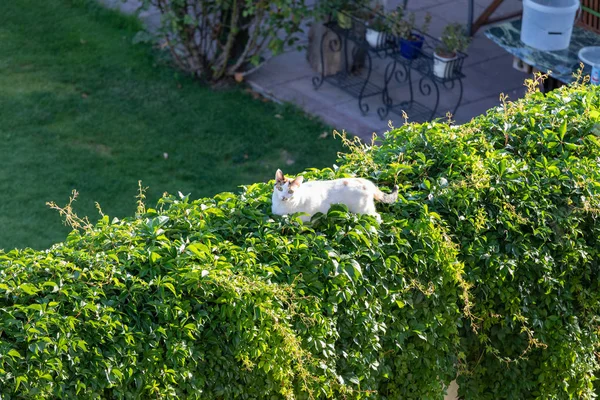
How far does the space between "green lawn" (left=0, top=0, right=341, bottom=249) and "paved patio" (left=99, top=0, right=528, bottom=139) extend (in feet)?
1.07

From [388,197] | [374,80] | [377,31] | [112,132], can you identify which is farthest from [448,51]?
[388,197]

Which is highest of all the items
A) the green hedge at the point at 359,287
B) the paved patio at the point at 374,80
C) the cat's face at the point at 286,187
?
the cat's face at the point at 286,187

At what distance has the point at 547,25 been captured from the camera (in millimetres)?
7918

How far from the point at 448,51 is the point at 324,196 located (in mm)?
5085

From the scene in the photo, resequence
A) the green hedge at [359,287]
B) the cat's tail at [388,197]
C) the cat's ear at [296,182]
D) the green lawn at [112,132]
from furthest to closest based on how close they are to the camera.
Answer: the green lawn at [112,132]
the cat's tail at [388,197]
the cat's ear at [296,182]
the green hedge at [359,287]

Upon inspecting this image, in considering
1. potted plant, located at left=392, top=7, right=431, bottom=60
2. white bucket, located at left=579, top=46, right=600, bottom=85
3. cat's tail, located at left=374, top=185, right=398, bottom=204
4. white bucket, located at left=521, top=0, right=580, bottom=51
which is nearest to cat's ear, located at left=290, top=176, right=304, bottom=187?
cat's tail, located at left=374, top=185, right=398, bottom=204

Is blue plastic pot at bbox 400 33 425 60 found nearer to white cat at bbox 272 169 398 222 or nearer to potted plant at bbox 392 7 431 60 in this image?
potted plant at bbox 392 7 431 60

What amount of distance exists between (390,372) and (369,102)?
5715mm

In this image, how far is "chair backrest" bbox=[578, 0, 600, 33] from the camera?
869 cm

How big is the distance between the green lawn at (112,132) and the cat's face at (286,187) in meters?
3.73

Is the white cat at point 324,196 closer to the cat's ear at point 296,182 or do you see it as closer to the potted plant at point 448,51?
the cat's ear at point 296,182

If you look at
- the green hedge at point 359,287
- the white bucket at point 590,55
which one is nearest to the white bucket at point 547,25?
the white bucket at point 590,55

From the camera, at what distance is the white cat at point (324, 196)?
149 inches

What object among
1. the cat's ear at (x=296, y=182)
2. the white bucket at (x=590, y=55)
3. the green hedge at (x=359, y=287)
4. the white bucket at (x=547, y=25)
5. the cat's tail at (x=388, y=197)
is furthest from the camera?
the white bucket at (x=547, y=25)
